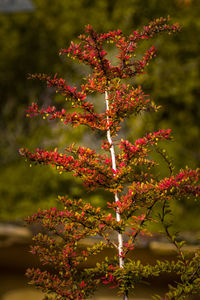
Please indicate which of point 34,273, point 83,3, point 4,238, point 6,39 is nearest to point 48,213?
point 34,273

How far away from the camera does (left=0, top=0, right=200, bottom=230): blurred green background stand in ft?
16.7

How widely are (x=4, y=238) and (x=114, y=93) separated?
3.19m

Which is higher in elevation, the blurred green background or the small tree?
the blurred green background

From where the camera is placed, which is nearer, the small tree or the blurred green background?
the small tree

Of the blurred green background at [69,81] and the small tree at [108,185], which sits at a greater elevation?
the blurred green background at [69,81]

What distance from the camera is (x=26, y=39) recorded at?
6133 mm

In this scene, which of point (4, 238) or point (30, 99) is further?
point (30, 99)

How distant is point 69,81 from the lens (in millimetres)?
5582

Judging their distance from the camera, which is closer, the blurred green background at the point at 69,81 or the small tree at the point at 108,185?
the small tree at the point at 108,185

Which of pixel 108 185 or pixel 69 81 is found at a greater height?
pixel 69 81

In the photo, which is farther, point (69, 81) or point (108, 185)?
point (69, 81)

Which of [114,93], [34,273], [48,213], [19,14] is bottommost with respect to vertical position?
[34,273]

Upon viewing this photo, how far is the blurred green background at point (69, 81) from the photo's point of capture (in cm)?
510

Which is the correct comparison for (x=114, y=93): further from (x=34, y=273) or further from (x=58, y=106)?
(x=58, y=106)
